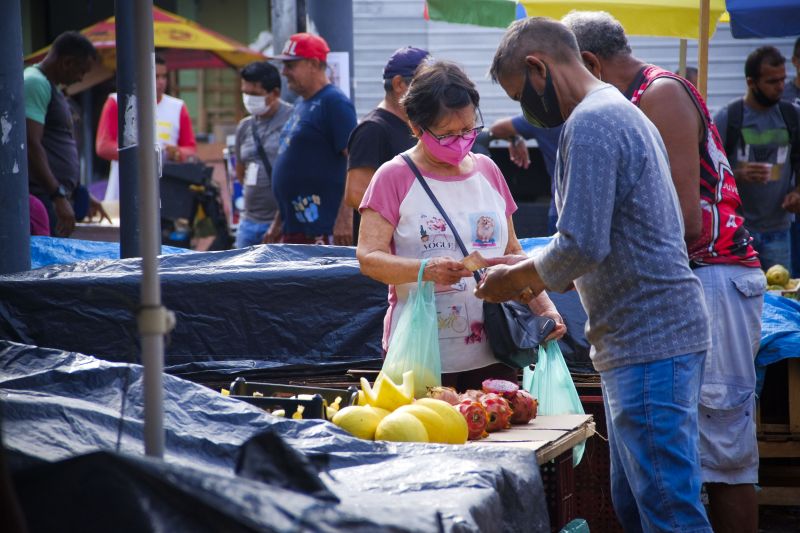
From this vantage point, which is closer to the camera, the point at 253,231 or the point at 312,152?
the point at 312,152

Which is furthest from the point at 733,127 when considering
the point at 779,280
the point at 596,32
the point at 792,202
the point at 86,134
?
the point at 86,134

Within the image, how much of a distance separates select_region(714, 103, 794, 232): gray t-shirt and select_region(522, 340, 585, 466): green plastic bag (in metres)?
4.10

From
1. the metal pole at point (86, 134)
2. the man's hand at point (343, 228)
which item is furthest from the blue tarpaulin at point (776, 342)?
the metal pole at point (86, 134)

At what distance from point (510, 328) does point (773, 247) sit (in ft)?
15.8

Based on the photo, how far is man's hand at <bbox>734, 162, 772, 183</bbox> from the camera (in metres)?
7.59

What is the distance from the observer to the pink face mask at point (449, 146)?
153 inches

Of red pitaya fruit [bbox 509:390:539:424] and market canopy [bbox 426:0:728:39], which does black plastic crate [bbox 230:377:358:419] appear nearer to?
red pitaya fruit [bbox 509:390:539:424]

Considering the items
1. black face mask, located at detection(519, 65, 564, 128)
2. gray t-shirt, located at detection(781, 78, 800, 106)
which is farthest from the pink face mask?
gray t-shirt, located at detection(781, 78, 800, 106)

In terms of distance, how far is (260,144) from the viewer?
8.18m

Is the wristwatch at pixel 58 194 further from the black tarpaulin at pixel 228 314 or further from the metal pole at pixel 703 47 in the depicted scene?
the metal pole at pixel 703 47

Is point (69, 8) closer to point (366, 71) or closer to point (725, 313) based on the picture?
point (366, 71)

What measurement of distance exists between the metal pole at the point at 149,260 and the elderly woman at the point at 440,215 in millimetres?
1698

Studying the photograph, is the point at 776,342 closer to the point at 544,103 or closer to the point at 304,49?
the point at 544,103

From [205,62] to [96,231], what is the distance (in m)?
9.38
